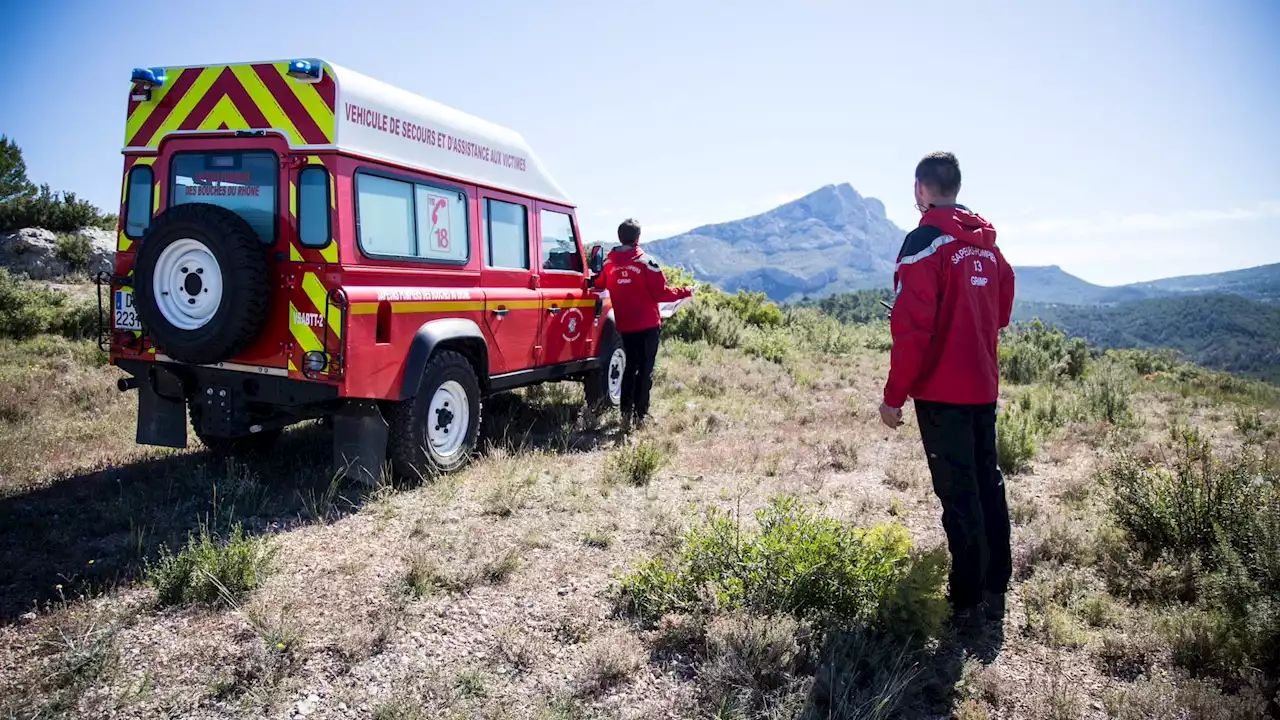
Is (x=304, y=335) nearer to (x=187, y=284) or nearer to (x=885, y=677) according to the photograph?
(x=187, y=284)

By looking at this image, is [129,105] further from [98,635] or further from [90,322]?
[90,322]

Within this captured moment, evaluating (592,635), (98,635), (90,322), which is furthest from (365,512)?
(90,322)

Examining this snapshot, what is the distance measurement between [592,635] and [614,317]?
4961 millimetres

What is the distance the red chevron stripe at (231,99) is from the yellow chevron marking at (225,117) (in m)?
0.02

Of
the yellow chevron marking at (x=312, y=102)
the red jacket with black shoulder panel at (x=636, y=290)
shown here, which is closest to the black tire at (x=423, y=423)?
the yellow chevron marking at (x=312, y=102)

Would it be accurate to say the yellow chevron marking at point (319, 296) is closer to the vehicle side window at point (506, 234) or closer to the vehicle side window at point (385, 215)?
the vehicle side window at point (385, 215)

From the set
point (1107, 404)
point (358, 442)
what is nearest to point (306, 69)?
point (358, 442)

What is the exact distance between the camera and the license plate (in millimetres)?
5148

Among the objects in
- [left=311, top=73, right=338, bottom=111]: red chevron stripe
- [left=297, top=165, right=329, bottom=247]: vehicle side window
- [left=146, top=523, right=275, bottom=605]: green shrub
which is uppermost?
[left=311, top=73, right=338, bottom=111]: red chevron stripe

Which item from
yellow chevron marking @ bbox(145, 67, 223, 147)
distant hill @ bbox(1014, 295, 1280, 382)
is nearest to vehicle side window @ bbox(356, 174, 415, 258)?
yellow chevron marking @ bbox(145, 67, 223, 147)

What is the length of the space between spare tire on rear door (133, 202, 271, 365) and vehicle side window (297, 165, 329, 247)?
0.96 feet

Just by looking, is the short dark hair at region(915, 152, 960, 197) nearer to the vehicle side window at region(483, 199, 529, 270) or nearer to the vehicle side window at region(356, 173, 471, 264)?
the vehicle side window at region(356, 173, 471, 264)

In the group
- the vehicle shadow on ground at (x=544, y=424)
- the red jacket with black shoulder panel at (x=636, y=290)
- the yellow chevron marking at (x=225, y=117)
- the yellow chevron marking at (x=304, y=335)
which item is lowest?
the vehicle shadow on ground at (x=544, y=424)

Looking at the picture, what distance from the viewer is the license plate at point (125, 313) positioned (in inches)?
203
